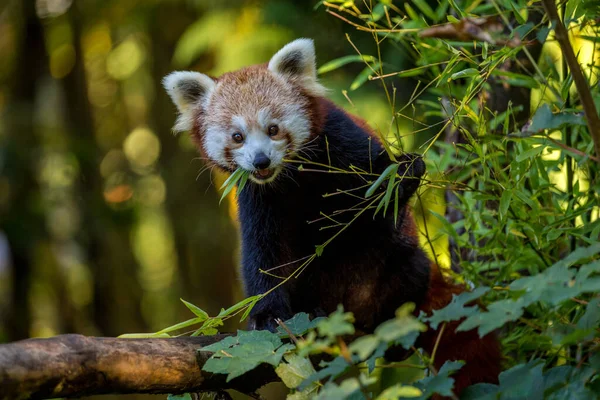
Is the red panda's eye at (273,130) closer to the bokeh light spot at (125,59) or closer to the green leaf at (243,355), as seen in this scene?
the green leaf at (243,355)

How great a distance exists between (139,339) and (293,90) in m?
1.57

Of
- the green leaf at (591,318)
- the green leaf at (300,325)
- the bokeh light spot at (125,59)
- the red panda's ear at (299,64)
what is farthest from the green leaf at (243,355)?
the bokeh light spot at (125,59)

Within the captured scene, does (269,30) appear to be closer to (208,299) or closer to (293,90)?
(293,90)

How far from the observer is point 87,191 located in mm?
6949

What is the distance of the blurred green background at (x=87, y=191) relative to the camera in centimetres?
671

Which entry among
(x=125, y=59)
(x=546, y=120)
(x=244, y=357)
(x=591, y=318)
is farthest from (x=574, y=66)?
(x=125, y=59)

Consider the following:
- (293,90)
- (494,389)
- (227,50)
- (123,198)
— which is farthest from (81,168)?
(494,389)

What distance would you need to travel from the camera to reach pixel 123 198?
7301 mm

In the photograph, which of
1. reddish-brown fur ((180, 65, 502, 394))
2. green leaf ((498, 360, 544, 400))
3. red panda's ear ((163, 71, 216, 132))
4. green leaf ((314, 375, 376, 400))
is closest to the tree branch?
green leaf ((498, 360, 544, 400))

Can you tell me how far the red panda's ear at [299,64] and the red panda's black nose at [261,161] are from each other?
0.51m

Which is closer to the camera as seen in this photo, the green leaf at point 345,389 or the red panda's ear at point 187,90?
the green leaf at point 345,389

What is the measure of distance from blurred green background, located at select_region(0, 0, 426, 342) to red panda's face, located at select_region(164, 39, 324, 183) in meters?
2.46

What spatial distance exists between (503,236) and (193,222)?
4657 mm

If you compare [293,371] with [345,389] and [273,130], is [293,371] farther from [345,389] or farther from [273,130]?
[273,130]
